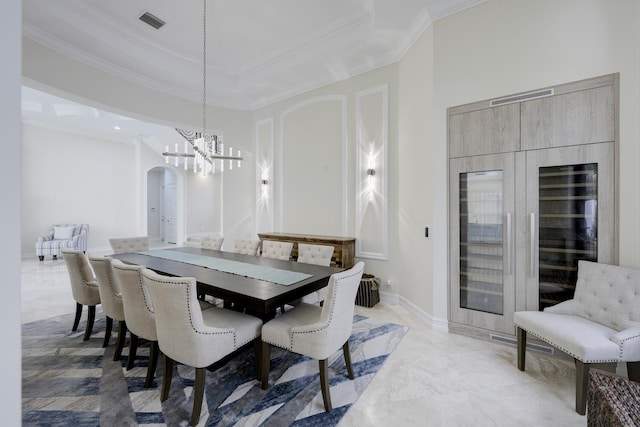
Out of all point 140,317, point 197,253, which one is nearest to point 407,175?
point 197,253

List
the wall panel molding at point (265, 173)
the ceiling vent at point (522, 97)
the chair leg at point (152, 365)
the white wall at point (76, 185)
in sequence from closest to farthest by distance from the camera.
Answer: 1. the chair leg at point (152, 365)
2. the ceiling vent at point (522, 97)
3. the wall panel molding at point (265, 173)
4. the white wall at point (76, 185)

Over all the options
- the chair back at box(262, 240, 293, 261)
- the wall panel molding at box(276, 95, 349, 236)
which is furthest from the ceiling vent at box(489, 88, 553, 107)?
the chair back at box(262, 240, 293, 261)

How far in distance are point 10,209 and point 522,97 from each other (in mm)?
3469

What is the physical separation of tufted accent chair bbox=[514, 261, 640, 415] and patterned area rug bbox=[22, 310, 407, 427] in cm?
124

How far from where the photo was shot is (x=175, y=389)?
2.05m

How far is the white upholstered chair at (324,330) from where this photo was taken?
72.1 inches

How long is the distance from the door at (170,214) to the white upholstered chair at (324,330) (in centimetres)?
947

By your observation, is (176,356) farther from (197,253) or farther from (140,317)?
(197,253)

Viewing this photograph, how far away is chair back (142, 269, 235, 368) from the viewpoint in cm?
168

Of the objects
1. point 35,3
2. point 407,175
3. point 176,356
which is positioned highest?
point 35,3

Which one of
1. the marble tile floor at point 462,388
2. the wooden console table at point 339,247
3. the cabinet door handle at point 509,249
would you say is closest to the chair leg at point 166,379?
the marble tile floor at point 462,388

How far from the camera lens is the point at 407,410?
185 cm

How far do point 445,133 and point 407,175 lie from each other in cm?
75

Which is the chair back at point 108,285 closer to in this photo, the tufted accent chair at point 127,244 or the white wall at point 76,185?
the tufted accent chair at point 127,244
